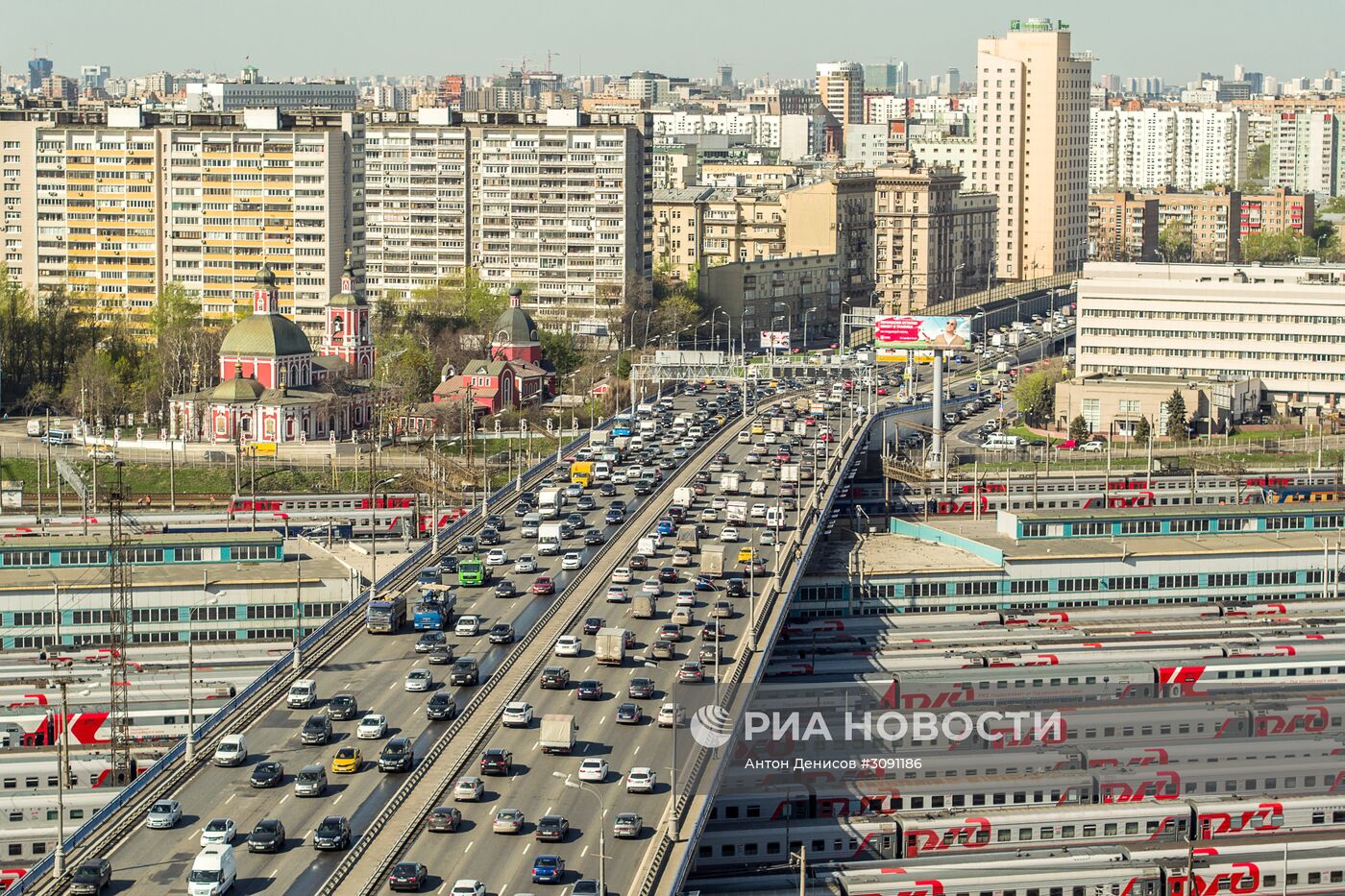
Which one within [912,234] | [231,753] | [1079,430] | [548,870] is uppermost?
[912,234]

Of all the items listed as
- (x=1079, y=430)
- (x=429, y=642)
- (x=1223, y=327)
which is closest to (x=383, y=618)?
(x=429, y=642)

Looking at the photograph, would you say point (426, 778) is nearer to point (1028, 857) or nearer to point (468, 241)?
point (1028, 857)

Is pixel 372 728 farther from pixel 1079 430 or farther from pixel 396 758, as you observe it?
pixel 1079 430

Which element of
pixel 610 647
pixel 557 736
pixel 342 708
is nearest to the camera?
pixel 557 736

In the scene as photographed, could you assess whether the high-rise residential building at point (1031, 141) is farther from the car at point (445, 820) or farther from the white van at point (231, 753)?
the car at point (445, 820)

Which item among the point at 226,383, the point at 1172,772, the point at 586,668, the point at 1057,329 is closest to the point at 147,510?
the point at 226,383

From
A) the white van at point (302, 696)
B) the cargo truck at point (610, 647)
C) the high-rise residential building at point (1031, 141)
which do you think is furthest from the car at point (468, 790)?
the high-rise residential building at point (1031, 141)
